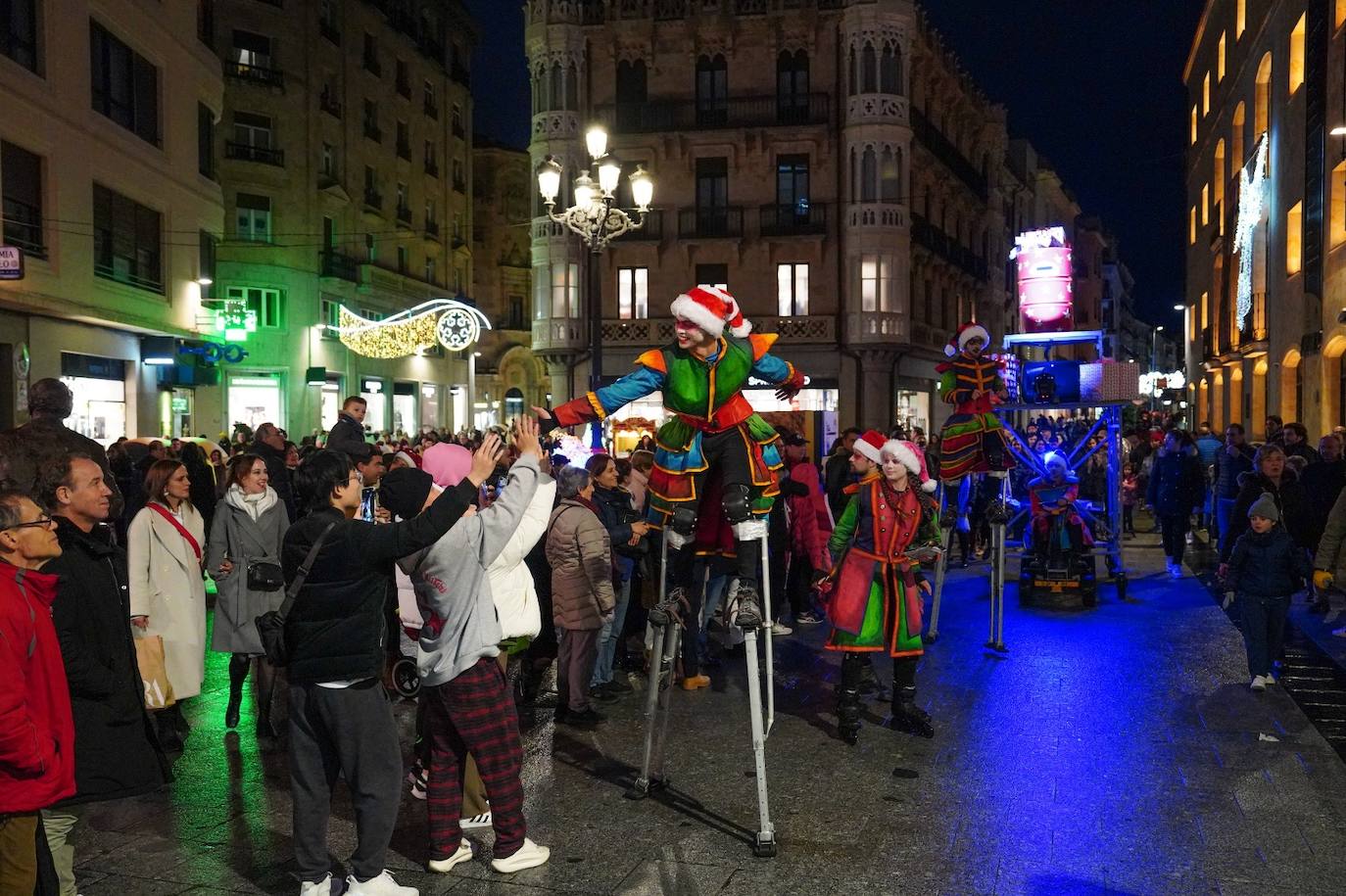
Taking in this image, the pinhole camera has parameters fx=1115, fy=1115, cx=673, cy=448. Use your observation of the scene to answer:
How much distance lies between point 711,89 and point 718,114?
0.91 m

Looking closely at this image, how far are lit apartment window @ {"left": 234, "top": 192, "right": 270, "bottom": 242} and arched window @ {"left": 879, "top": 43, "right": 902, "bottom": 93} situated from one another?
18.8 m

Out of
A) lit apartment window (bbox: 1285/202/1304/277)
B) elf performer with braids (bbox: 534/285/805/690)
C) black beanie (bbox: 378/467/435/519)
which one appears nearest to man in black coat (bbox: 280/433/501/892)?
black beanie (bbox: 378/467/435/519)

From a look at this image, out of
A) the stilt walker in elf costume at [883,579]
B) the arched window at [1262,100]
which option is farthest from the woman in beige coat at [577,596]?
the arched window at [1262,100]

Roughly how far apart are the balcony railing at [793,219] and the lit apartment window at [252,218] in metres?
15.0

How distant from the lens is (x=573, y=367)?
34.8 m

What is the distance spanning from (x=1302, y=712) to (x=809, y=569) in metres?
4.97

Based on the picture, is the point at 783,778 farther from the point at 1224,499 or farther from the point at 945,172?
the point at 945,172

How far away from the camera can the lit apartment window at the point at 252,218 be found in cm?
3347

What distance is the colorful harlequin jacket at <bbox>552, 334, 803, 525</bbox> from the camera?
249 inches

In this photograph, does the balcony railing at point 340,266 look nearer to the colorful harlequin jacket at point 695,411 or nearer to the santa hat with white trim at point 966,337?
the santa hat with white trim at point 966,337

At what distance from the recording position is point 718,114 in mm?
34094

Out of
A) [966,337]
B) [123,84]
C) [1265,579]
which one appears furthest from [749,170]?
[1265,579]

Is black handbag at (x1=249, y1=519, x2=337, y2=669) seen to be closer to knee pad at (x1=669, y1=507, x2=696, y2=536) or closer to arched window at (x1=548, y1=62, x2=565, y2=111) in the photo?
knee pad at (x1=669, y1=507, x2=696, y2=536)

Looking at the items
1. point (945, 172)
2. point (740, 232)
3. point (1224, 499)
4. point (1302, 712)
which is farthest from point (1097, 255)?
point (1302, 712)
